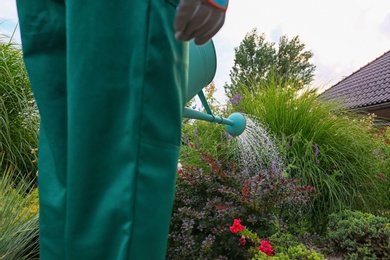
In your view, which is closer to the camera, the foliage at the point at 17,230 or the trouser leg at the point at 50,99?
the trouser leg at the point at 50,99

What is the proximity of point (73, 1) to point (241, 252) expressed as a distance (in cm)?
177

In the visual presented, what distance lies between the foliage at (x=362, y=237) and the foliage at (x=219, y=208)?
0.33m

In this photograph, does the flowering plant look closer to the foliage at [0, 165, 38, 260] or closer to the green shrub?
the green shrub

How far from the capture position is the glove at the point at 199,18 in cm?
52

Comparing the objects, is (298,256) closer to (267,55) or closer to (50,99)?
(50,99)

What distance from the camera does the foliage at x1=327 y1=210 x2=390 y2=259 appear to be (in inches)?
87.6

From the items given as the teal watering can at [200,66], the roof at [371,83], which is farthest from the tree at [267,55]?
the teal watering can at [200,66]

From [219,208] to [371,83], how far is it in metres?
10.2

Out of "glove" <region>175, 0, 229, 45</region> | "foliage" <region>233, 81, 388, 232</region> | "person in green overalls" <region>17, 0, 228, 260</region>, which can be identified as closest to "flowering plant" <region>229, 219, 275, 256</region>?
"foliage" <region>233, 81, 388, 232</region>

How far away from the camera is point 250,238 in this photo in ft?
6.39

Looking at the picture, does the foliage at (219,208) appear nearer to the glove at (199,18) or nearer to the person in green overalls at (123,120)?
the person in green overalls at (123,120)

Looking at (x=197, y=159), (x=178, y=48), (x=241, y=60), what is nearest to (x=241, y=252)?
(x=197, y=159)

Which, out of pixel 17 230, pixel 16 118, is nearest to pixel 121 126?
pixel 17 230

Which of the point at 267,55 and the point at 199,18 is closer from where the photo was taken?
the point at 199,18
